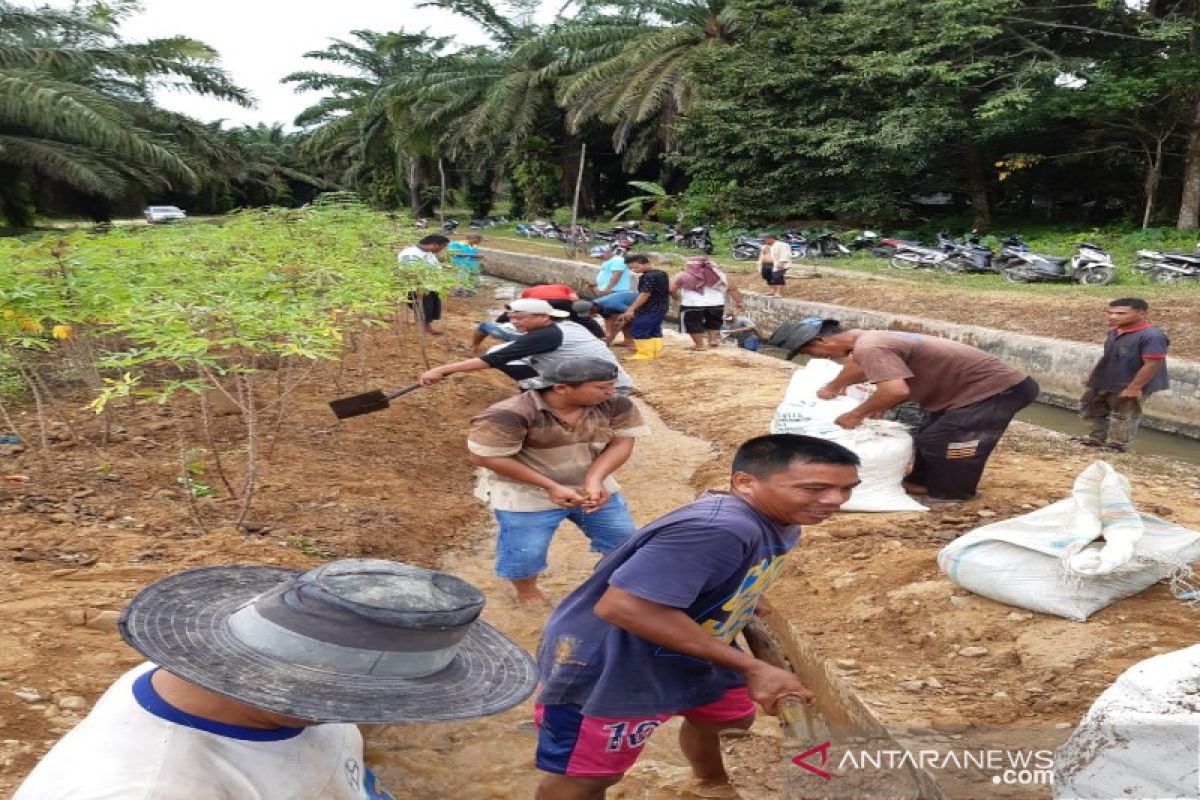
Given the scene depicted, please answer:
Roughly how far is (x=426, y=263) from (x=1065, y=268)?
10580mm

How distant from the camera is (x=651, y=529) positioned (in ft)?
6.32

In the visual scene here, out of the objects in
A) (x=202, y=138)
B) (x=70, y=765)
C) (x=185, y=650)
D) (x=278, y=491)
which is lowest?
(x=278, y=491)

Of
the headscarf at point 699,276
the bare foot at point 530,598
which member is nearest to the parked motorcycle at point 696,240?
the headscarf at point 699,276

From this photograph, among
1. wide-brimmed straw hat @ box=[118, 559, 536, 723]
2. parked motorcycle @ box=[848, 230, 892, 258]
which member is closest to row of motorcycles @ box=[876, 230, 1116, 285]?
parked motorcycle @ box=[848, 230, 892, 258]

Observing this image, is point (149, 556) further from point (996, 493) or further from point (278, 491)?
point (996, 493)

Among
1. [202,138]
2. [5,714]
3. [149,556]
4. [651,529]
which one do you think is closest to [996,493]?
[651,529]

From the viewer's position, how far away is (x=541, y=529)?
353 centimetres

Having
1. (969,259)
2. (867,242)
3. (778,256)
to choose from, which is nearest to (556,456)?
(778,256)

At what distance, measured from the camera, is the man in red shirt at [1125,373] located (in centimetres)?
605

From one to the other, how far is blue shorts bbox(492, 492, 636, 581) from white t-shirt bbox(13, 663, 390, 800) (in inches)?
85.3

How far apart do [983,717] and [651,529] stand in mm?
1529

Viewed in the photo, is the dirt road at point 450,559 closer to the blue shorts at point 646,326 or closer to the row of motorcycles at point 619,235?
the blue shorts at point 646,326

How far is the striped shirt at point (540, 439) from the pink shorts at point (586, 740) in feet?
4.17

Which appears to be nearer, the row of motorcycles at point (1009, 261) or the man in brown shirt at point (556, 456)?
the man in brown shirt at point (556, 456)
